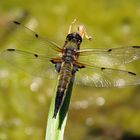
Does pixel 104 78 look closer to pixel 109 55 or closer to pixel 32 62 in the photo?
pixel 109 55

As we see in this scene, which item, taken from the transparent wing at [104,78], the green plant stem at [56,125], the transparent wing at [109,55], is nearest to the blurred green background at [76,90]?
the transparent wing at [109,55]

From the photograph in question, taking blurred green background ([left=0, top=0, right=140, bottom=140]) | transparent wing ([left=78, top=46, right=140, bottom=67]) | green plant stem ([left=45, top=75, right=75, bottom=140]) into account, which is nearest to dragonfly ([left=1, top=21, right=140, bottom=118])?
transparent wing ([left=78, top=46, right=140, bottom=67])

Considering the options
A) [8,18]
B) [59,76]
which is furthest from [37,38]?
[8,18]

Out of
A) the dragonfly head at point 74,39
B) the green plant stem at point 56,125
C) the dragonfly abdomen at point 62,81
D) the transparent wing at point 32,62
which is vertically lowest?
the green plant stem at point 56,125

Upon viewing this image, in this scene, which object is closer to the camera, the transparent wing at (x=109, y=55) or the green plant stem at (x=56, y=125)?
the green plant stem at (x=56, y=125)

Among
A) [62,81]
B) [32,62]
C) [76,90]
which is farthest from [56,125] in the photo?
[76,90]

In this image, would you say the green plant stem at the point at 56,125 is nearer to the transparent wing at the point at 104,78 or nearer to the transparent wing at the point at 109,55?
the transparent wing at the point at 104,78
